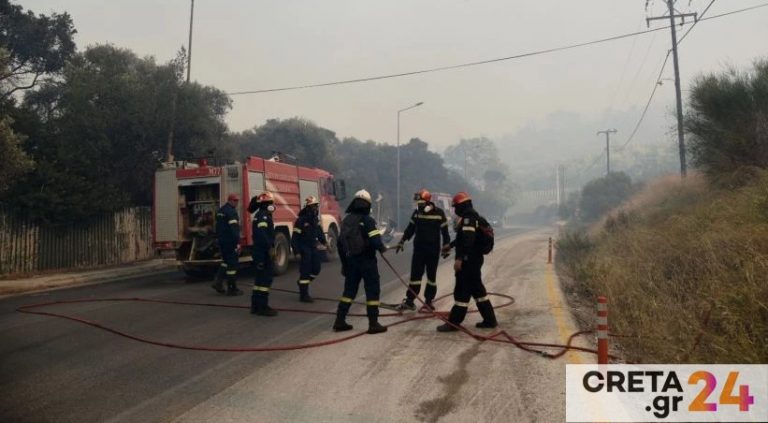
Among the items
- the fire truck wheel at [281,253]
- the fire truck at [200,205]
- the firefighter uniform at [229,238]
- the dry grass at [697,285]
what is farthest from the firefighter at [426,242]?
the fire truck wheel at [281,253]

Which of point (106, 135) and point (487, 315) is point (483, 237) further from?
point (106, 135)

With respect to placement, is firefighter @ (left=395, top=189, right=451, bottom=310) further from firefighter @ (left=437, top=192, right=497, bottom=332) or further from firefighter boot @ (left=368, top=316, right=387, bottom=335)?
firefighter boot @ (left=368, top=316, right=387, bottom=335)

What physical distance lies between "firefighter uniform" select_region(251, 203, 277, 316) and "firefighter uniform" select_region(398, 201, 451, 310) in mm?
2007

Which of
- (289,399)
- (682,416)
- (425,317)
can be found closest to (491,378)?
(682,416)

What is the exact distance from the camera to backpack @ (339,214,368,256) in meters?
6.59

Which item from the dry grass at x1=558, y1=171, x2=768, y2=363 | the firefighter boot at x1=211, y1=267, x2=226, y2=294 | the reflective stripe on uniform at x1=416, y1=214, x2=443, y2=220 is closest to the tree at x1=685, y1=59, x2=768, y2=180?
the dry grass at x1=558, y1=171, x2=768, y2=363

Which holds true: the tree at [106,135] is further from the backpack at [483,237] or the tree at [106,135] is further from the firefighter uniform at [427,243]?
the backpack at [483,237]

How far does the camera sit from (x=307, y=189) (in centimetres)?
1453

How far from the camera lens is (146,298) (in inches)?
364

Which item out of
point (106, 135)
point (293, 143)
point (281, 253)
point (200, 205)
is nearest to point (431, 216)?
point (281, 253)

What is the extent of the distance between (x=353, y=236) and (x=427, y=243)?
1583 mm

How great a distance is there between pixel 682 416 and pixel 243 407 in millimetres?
3266

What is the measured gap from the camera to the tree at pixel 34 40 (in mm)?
22828

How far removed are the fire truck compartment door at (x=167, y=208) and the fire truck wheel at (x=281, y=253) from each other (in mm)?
2241
